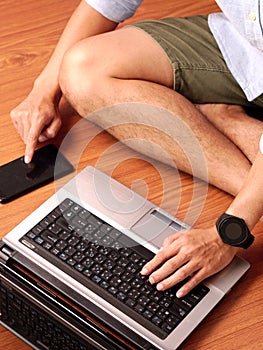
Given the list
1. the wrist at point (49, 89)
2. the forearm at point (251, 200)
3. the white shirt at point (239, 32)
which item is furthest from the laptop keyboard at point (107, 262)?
the white shirt at point (239, 32)

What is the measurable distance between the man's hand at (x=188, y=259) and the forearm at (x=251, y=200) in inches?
2.1

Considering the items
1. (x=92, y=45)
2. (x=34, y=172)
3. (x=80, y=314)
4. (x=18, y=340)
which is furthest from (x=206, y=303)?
(x=92, y=45)

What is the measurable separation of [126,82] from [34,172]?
0.23 metres

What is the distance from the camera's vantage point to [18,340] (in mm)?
1344

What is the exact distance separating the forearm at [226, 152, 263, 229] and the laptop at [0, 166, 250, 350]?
0.07 m

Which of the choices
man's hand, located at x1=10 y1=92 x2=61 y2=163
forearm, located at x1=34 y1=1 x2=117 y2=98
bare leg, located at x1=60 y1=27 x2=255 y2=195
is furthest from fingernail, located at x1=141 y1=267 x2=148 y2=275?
forearm, located at x1=34 y1=1 x2=117 y2=98

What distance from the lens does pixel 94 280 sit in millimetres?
1342

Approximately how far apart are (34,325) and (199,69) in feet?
1.91

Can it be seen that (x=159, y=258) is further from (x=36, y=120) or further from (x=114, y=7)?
(x=114, y=7)

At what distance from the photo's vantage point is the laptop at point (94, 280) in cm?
129

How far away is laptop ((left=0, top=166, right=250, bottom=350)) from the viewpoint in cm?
129

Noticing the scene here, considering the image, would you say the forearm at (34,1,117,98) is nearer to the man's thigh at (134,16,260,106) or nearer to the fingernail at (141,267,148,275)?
the man's thigh at (134,16,260,106)

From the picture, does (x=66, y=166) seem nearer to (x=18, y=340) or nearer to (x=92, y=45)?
(x=92, y=45)

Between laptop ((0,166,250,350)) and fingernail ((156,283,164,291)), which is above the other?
fingernail ((156,283,164,291))
